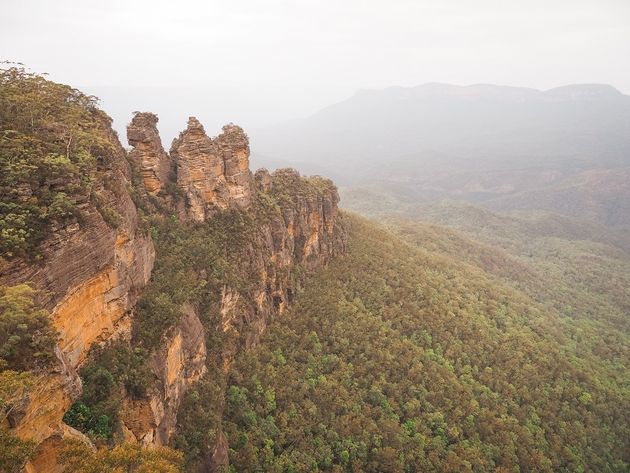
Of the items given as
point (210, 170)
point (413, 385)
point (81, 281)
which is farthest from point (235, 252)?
point (413, 385)

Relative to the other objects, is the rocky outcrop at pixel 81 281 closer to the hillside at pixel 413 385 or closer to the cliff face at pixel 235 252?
the cliff face at pixel 235 252

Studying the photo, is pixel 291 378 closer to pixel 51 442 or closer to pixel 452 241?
pixel 51 442

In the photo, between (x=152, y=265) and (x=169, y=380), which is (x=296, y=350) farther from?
(x=152, y=265)

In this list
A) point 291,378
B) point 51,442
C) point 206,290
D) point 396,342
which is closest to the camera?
point 51,442

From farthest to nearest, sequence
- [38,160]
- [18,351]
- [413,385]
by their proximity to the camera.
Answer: [413,385] → [38,160] → [18,351]

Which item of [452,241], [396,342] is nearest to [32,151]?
[396,342]

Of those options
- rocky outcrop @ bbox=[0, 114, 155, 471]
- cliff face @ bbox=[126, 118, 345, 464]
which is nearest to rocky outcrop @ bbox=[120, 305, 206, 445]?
cliff face @ bbox=[126, 118, 345, 464]

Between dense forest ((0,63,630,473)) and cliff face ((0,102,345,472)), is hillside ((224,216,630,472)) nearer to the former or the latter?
dense forest ((0,63,630,473))
